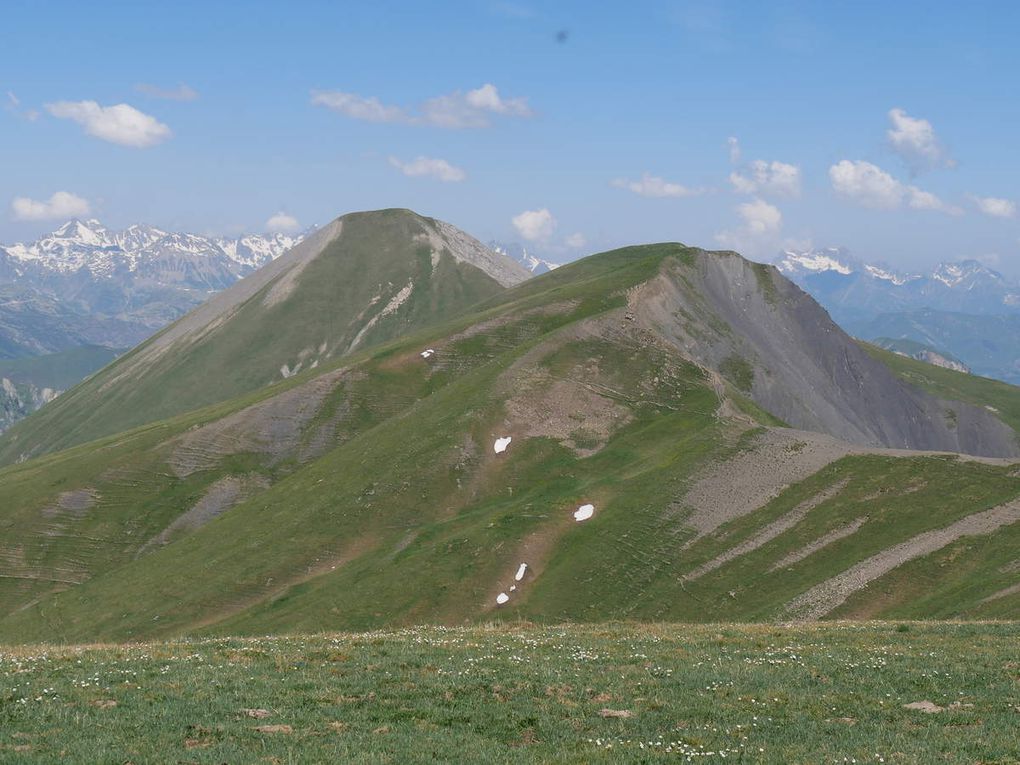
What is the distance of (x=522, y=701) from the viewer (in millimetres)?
27609

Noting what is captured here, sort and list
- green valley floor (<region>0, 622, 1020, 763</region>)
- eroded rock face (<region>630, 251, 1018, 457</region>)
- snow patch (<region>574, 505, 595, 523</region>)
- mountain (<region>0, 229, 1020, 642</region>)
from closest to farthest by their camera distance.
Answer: green valley floor (<region>0, 622, 1020, 763</region>) < mountain (<region>0, 229, 1020, 642</region>) < snow patch (<region>574, 505, 595, 523</region>) < eroded rock face (<region>630, 251, 1018, 457</region>)

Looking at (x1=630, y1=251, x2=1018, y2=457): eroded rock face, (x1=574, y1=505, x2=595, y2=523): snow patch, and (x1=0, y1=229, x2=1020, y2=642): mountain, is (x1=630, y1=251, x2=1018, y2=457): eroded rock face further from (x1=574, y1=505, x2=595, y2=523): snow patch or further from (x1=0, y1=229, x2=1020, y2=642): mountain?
(x1=574, y1=505, x2=595, y2=523): snow patch

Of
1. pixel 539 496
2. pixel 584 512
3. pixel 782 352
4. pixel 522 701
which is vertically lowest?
pixel 584 512

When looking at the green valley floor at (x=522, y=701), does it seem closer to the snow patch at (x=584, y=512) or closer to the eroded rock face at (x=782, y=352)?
the snow patch at (x=584, y=512)

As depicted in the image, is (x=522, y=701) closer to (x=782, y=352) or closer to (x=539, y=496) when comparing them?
(x=539, y=496)

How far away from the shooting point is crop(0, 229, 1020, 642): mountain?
75062 mm

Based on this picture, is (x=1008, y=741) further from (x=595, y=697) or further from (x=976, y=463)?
(x=976, y=463)

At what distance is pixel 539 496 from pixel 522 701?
68.8 metres

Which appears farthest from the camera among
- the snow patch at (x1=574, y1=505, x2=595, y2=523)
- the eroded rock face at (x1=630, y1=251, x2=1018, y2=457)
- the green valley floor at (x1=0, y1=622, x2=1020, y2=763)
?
the eroded rock face at (x1=630, y1=251, x2=1018, y2=457)

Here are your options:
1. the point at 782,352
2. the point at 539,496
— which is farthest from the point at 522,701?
the point at 782,352

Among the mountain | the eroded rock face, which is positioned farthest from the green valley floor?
the eroded rock face

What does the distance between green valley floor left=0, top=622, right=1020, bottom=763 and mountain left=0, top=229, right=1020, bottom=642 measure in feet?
95.7

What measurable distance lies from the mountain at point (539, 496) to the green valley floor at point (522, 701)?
2916 cm

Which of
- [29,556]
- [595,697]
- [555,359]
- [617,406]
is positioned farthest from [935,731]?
[29,556]
